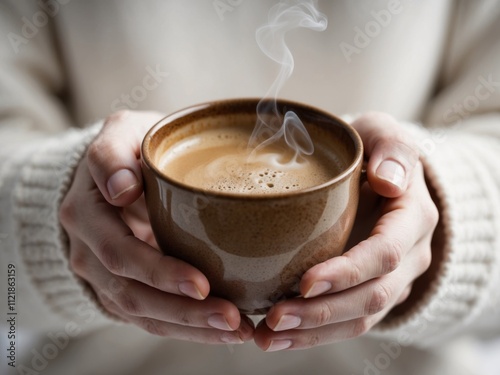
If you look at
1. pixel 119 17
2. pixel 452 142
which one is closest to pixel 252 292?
pixel 452 142

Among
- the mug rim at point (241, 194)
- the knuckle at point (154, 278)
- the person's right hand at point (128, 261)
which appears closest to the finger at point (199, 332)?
the person's right hand at point (128, 261)

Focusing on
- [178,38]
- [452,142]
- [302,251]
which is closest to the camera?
[302,251]

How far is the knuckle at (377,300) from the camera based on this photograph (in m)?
0.69

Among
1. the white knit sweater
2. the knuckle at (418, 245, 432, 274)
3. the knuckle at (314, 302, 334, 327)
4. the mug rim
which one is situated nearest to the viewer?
the mug rim

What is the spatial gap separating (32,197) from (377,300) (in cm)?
60

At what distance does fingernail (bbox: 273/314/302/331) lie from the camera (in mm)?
639

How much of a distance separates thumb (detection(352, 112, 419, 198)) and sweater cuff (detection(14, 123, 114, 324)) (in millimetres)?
449

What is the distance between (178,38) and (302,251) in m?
0.72

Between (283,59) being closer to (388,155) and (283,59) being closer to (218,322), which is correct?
(388,155)

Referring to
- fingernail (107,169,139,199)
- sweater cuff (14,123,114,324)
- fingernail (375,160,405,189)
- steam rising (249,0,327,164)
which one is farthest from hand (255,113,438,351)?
sweater cuff (14,123,114,324)

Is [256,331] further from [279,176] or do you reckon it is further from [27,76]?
[27,76]

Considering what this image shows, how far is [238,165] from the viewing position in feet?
2.40

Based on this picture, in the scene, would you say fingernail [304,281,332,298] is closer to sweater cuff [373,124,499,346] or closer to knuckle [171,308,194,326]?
knuckle [171,308,194,326]

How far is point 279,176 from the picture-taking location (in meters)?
0.70
